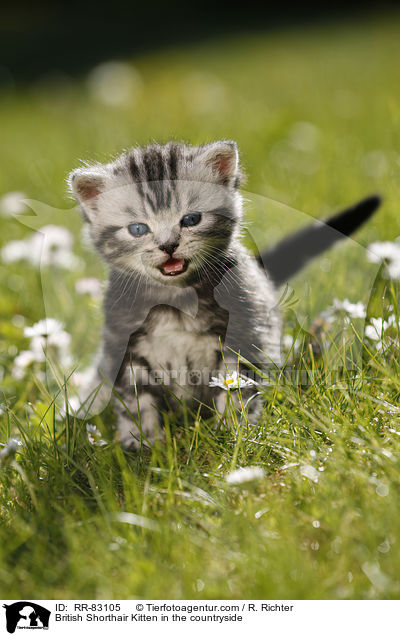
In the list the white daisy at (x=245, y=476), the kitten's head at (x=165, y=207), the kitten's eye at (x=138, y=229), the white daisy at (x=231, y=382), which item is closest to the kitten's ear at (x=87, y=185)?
the kitten's head at (x=165, y=207)

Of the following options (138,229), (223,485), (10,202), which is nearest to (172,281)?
(138,229)

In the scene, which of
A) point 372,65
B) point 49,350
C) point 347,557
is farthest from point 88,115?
point 347,557

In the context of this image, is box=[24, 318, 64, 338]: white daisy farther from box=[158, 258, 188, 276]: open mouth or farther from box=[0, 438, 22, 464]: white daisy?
box=[158, 258, 188, 276]: open mouth

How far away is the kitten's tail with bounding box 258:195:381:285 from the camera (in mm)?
2045

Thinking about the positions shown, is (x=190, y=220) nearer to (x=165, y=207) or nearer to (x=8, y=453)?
(x=165, y=207)

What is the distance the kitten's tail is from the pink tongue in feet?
1.63

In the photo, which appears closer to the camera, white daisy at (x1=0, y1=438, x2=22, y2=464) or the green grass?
the green grass

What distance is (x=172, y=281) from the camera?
1.62 meters

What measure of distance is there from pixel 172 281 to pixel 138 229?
0.16 metres

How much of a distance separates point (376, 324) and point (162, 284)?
668 mm

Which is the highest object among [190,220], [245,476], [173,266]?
[190,220]

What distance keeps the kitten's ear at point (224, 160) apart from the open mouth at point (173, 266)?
10.7 inches

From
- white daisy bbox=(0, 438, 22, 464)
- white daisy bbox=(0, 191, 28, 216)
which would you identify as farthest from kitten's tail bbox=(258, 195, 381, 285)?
white daisy bbox=(0, 191, 28, 216)

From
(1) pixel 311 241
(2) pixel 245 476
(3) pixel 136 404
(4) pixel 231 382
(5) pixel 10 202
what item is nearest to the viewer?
(2) pixel 245 476
